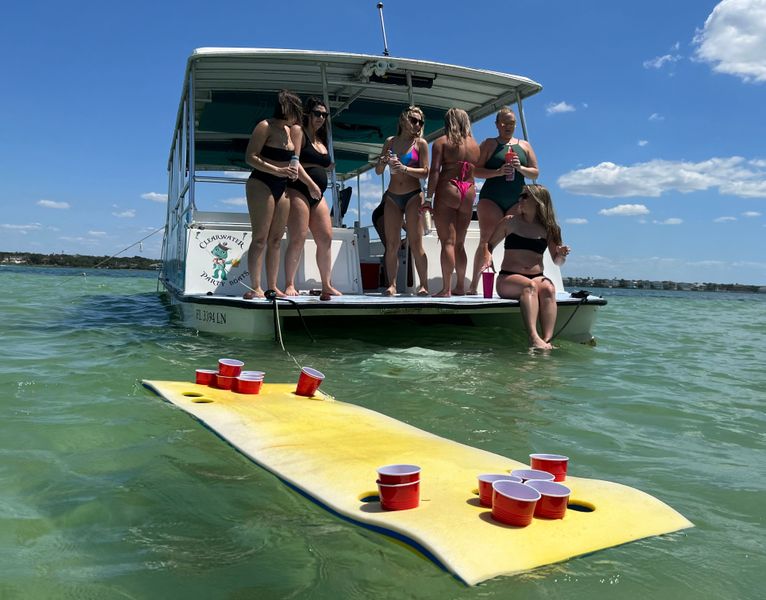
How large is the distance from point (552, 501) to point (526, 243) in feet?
15.1

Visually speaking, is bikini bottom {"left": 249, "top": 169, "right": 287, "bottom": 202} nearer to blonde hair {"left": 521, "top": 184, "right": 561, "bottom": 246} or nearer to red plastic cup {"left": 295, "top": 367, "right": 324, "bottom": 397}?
blonde hair {"left": 521, "top": 184, "right": 561, "bottom": 246}

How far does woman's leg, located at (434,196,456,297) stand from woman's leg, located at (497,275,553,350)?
32.4 inches

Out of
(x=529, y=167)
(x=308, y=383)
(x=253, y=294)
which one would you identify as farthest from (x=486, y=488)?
(x=529, y=167)

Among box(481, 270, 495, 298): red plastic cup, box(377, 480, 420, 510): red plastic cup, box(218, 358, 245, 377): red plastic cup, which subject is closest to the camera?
box(377, 480, 420, 510): red plastic cup

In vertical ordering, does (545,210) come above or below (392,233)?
above

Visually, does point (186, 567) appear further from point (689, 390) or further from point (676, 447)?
point (689, 390)

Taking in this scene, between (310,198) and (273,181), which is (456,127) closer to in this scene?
(310,198)

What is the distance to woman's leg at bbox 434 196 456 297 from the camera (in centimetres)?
693

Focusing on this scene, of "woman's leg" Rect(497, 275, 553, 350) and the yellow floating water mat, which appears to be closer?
the yellow floating water mat

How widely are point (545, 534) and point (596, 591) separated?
214 mm

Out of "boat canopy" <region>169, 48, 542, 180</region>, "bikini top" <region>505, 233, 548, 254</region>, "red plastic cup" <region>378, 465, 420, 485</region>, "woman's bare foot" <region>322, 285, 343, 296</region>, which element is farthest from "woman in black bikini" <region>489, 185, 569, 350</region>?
"red plastic cup" <region>378, 465, 420, 485</region>

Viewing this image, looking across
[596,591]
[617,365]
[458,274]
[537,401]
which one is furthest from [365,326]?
[596,591]

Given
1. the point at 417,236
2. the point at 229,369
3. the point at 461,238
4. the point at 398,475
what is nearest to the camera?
the point at 398,475

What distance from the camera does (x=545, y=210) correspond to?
6160 mm
